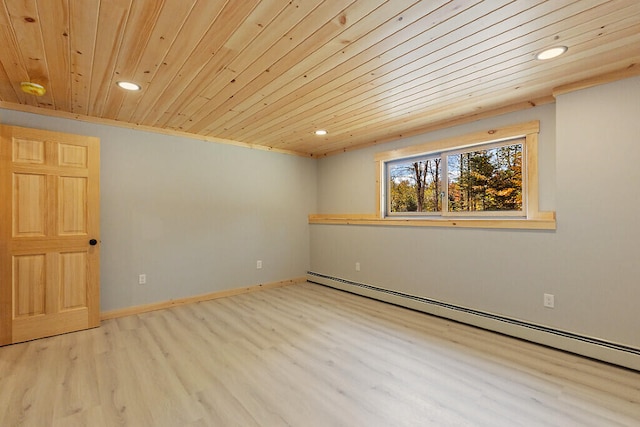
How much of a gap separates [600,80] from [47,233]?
200 inches

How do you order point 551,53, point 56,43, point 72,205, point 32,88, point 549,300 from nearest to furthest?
1. point 56,43
2. point 551,53
3. point 32,88
4. point 549,300
5. point 72,205

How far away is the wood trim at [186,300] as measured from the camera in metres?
3.43

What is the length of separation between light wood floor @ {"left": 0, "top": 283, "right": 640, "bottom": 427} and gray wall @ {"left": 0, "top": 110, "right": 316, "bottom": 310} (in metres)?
0.74

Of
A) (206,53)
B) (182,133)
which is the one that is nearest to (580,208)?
(206,53)

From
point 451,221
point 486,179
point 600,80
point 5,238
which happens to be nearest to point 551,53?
point 600,80

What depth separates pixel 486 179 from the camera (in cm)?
336

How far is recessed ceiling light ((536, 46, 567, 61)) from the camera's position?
76.7 inches

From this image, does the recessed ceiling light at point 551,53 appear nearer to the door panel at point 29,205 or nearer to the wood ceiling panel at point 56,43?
the wood ceiling panel at point 56,43

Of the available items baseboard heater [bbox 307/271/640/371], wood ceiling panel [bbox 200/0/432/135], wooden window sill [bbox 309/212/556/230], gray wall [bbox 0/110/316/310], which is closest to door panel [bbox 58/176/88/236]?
gray wall [bbox 0/110/316/310]

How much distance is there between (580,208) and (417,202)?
5.76 feet

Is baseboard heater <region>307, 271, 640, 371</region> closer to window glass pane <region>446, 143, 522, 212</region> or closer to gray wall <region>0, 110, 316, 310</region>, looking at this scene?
window glass pane <region>446, 143, 522, 212</region>

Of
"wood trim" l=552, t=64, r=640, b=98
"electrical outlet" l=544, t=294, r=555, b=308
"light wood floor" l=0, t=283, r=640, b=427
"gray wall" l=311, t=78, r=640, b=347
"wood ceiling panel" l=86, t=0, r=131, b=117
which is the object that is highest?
"wood ceiling panel" l=86, t=0, r=131, b=117

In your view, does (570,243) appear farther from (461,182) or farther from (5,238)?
Answer: (5,238)

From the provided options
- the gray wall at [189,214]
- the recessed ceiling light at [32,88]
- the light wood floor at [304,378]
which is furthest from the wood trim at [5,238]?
the recessed ceiling light at [32,88]
